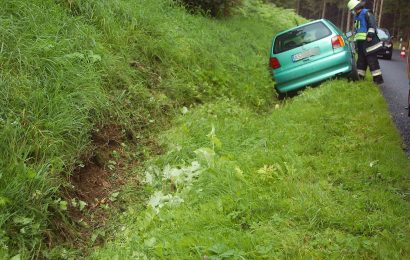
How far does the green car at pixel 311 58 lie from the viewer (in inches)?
319

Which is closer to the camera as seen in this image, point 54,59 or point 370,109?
point 54,59

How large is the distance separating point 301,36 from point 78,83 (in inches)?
215

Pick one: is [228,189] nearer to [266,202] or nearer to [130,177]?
[266,202]

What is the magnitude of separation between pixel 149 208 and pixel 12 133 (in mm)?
1378

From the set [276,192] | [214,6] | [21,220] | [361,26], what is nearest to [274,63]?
[361,26]

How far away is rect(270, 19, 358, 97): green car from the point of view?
8.09m

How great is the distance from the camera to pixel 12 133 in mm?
3510

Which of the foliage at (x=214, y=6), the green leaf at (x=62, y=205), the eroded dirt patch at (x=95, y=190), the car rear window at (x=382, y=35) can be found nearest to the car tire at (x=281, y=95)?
the foliage at (x=214, y=6)

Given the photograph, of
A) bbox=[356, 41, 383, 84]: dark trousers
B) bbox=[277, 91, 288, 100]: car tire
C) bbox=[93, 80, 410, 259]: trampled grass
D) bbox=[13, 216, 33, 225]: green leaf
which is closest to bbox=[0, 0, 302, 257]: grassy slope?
bbox=[13, 216, 33, 225]: green leaf

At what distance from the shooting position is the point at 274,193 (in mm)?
3641

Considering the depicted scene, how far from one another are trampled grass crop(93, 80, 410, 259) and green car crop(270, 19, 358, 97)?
2552 millimetres

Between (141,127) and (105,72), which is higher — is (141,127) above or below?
below

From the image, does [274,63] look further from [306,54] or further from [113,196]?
[113,196]

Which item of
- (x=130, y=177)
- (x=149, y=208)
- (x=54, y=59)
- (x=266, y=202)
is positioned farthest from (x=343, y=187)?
(x=54, y=59)
